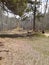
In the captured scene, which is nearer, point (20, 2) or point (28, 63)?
point (28, 63)

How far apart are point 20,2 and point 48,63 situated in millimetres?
18031

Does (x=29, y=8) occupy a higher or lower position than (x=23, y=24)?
higher

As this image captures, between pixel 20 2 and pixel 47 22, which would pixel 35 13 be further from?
pixel 47 22

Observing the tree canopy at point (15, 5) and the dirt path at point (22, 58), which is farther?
the tree canopy at point (15, 5)

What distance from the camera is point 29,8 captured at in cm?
3725

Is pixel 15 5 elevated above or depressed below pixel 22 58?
above

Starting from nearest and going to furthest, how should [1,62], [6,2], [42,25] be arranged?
[1,62], [6,2], [42,25]

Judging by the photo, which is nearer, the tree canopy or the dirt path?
the dirt path

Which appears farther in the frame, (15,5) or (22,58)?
(15,5)

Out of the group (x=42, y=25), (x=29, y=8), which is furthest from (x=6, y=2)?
(x=42, y=25)

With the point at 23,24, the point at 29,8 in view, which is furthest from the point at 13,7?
the point at 23,24

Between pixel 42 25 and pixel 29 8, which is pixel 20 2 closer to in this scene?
pixel 29 8

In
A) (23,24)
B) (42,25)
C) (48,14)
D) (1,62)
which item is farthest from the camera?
(23,24)

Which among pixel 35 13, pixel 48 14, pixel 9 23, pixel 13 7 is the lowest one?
pixel 9 23
